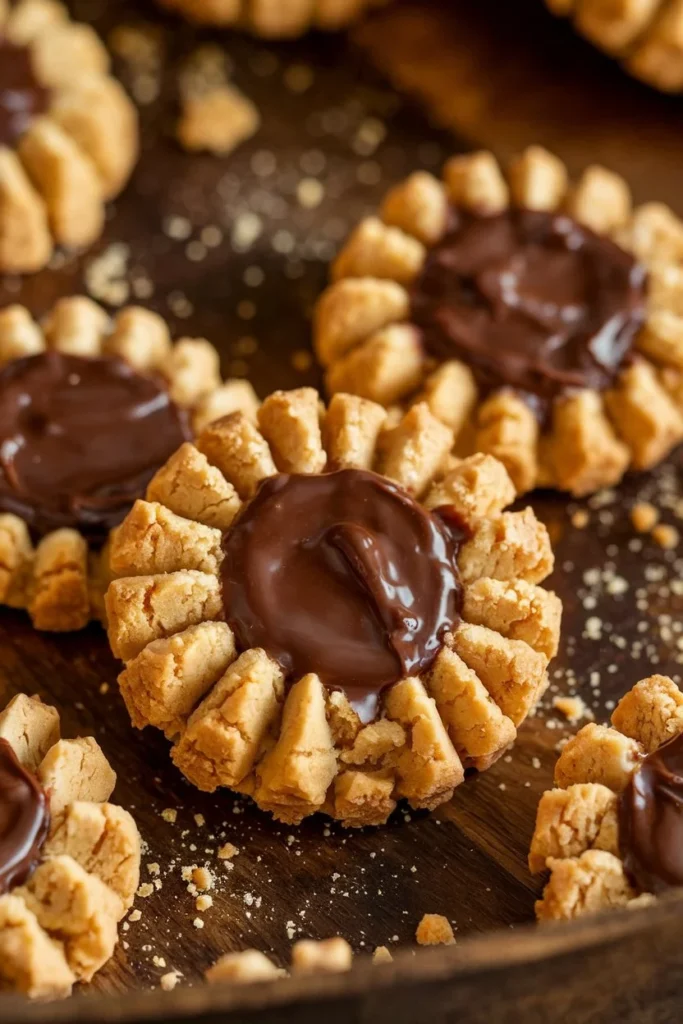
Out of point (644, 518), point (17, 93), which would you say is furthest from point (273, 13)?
point (644, 518)

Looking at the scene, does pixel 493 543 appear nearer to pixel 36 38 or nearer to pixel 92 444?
pixel 92 444

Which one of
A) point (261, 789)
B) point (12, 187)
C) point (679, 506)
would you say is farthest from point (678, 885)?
point (12, 187)

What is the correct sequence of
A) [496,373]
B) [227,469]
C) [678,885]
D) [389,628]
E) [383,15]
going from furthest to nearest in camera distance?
[383,15] → [496,373] → [227,469] → [389,628] → [678,885]

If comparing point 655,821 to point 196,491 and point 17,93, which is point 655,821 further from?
point 17,93

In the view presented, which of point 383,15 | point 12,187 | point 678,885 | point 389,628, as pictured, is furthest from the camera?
point 383,15

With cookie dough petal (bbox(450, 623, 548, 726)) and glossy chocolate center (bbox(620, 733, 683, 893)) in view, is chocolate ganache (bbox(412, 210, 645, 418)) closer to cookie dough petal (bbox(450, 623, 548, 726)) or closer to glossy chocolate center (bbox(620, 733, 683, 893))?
cookie dough petal (bbox(450, 623, 548, 726))

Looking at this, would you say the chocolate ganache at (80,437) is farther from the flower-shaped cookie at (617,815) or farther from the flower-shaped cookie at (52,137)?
the flower-shaped cookie at (617,815)

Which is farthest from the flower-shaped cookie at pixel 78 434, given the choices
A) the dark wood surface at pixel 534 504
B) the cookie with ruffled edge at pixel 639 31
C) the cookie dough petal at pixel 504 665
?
the cookie with ruffled edge at pixel 639 31
